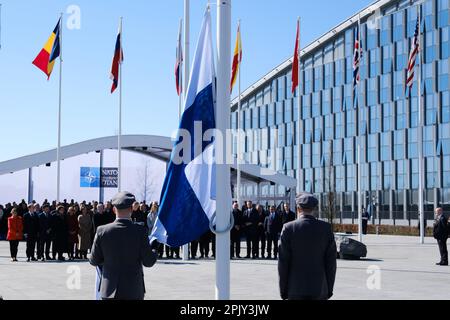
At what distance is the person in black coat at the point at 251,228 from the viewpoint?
22359 mm

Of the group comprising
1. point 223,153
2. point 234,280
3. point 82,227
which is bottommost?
point 234,280

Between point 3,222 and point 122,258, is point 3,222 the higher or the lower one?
the lower one

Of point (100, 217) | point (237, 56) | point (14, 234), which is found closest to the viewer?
point (100, 217)

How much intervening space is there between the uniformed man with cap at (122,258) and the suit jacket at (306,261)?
119 cm

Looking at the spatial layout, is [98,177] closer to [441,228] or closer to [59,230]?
[59,230]

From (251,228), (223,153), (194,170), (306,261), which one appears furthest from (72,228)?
(306,261)

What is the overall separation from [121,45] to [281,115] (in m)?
51.6

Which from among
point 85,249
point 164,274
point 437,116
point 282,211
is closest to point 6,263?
point 85,249

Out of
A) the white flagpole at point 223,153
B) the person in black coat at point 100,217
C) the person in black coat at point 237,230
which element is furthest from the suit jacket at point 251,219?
the white flagpole at point 223,153

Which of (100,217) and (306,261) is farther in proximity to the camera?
(100,217)

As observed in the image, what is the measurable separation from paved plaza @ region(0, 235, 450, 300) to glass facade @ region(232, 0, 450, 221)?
38.0 meters

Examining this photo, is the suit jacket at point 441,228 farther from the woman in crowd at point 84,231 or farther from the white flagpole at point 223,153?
the white flagpole at point 223,153

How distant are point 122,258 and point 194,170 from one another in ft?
4.23

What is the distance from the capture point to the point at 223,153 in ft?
21.3
